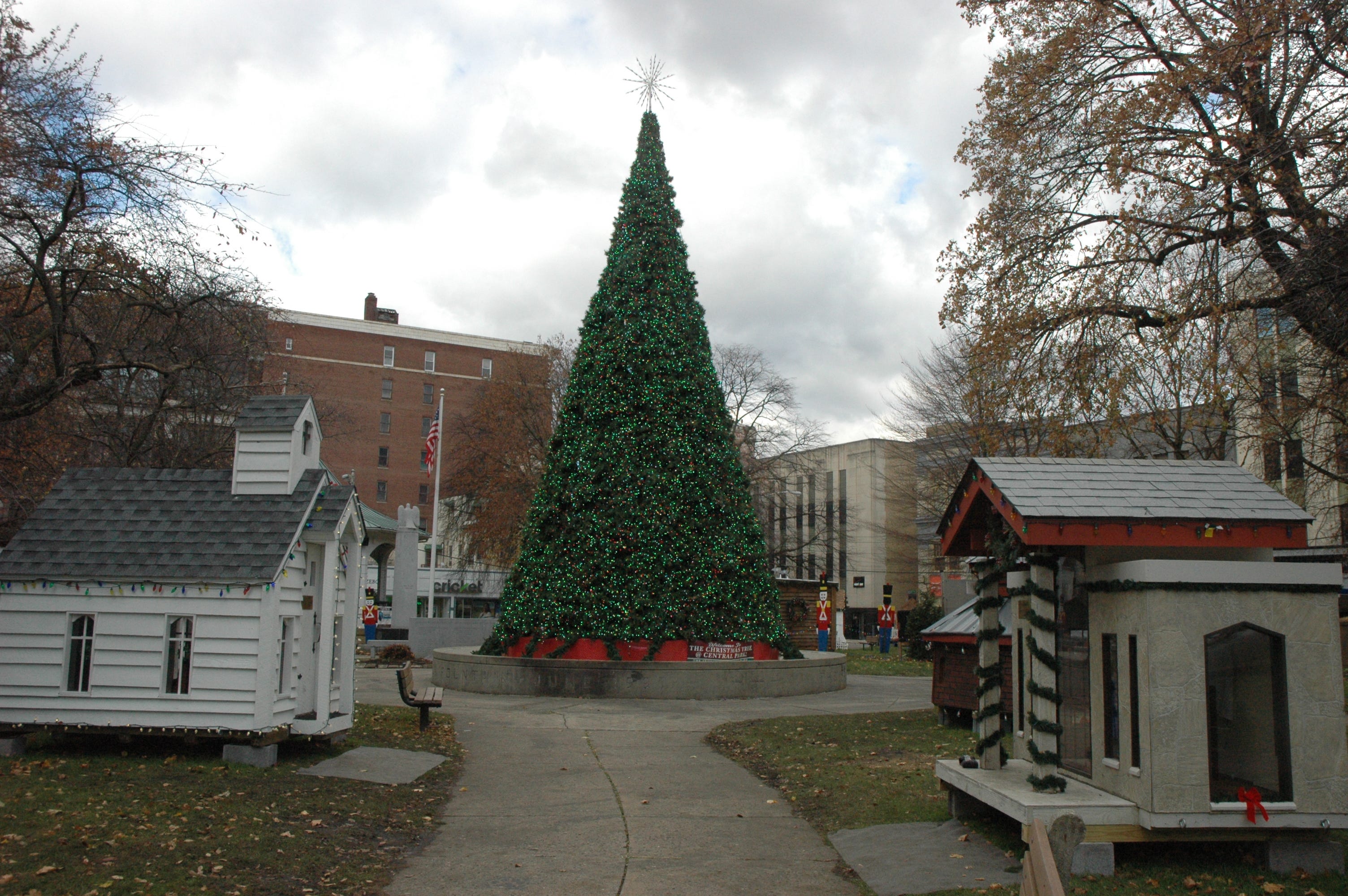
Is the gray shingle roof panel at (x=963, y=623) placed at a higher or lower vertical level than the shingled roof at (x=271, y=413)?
lower

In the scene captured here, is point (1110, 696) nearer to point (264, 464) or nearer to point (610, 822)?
point (610, 822)

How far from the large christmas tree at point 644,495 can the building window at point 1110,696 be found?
45.7 feet

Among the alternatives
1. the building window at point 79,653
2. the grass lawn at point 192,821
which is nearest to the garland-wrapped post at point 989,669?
the grass lawn at point 192,821

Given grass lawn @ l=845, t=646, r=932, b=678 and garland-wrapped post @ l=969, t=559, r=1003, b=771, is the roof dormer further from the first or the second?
grass lawn @ l=845, t=646, r=932, b=678

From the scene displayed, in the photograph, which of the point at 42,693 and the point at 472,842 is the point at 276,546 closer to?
the point at 42,693

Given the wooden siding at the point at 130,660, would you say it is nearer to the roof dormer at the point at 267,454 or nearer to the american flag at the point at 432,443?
the roof dormer at the point at 267,454

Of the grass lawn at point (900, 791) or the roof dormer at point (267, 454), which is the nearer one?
the grass lawn at point (900, 791)

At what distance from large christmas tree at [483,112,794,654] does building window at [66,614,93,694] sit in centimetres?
1070

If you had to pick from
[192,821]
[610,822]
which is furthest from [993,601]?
[192,821]

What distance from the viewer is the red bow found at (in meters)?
7.00

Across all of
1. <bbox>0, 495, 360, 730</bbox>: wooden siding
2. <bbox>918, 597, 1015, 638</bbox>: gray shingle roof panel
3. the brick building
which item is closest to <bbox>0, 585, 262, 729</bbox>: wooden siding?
<bbox>0, 495, 360, 730</bbox>: wooden siding

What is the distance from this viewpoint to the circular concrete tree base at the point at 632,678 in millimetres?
20250

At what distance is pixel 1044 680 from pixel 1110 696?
19.5 inches

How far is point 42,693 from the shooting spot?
37.8 ft
